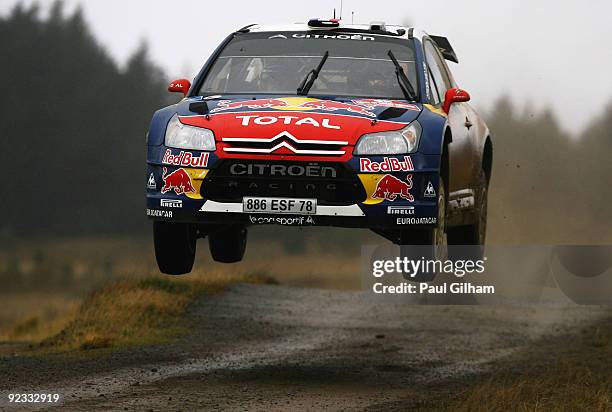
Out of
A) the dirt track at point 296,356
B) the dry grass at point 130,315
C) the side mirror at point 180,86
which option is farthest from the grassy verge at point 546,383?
the side mirror at point 180,86

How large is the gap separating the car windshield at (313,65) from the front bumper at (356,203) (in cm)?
110

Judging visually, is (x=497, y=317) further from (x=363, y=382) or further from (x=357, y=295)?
(x=363, y=382)

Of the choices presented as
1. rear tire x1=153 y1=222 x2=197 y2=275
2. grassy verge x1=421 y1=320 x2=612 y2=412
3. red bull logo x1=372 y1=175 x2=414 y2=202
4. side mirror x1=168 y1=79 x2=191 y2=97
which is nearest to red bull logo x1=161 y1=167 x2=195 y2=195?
rear tire x1=153 y1=222 x2=197 y2=275

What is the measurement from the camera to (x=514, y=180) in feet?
82.6

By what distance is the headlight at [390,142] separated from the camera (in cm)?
989

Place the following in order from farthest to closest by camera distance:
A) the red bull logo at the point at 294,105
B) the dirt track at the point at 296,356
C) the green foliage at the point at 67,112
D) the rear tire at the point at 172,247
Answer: the green foliage at the point at 67,112 → the dirt track at the point at 296,356 → the rear tire at the point at 172,247 → the red bull logo at the point at 294,105

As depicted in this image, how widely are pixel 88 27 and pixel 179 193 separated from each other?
43.8 m

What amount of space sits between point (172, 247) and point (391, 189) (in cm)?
181

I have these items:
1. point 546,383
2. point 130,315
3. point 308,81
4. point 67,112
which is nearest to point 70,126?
point 67,112

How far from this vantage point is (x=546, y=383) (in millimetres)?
22125

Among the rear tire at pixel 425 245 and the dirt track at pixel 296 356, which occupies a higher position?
the rear tire at pixel 425 245

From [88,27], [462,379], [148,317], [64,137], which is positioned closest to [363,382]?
[462,379]

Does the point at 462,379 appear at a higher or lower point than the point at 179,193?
lower

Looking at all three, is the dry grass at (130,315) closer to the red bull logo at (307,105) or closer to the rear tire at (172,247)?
the rear tire at (172,247)
